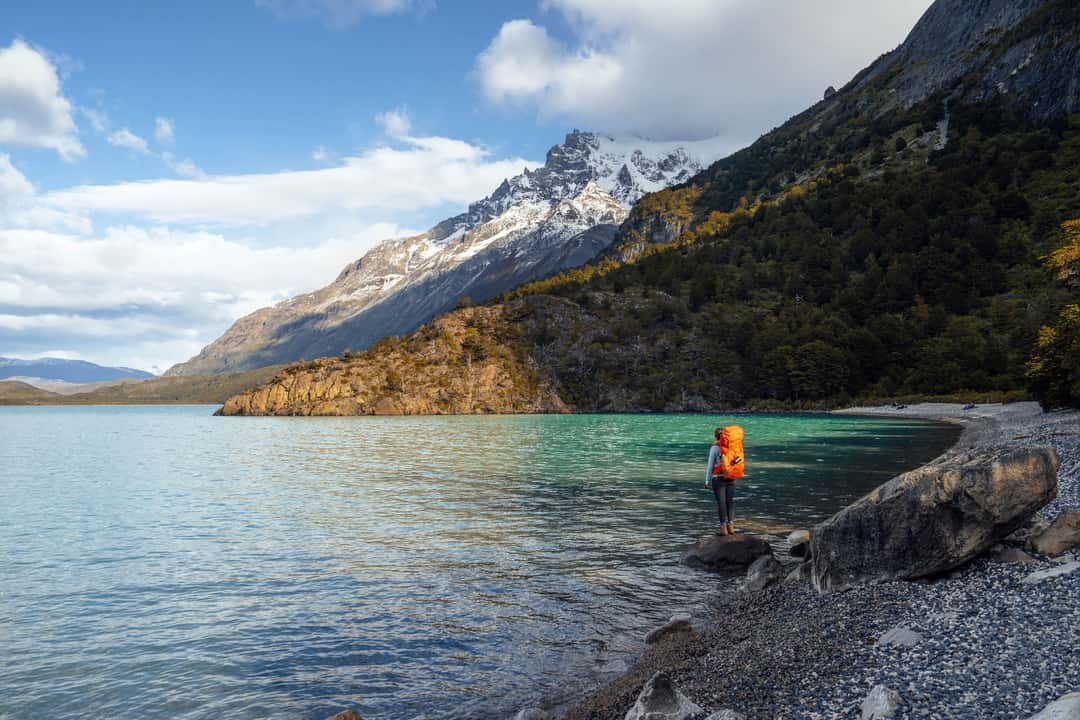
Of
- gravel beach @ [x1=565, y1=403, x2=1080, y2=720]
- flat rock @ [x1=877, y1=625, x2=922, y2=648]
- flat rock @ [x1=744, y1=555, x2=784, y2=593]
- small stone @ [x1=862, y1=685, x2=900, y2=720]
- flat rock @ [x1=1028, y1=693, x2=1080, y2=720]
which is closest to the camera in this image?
flat rock @ [x1=1028, y1=693, x2=1080, y2=720]

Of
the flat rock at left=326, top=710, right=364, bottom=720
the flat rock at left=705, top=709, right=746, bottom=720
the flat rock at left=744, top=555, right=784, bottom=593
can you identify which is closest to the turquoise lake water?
the flat rock at left=326, top=710, right=364, bottom=720

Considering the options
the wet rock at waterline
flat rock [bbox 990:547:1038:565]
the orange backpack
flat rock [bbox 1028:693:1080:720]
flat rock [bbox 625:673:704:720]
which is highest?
the orange backpack

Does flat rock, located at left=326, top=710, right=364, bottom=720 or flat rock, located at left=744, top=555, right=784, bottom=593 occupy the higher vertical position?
flat rock, located at left=326, top=710, right=364, bottom=720

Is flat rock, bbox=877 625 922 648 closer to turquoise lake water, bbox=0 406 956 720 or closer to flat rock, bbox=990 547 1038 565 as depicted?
flat rock, bbox=990 547 1038 565

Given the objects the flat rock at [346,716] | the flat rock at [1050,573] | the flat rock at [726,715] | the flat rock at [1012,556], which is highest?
the flat rock at [1050,573]

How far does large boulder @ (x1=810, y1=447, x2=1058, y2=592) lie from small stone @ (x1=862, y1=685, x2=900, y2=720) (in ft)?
26.6

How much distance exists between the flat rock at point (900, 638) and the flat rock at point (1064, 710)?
14.3ft

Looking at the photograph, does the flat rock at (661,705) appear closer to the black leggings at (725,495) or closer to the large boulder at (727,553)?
the large boulder at (727,553)

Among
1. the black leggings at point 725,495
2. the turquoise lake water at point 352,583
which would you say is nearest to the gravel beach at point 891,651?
the turquoise lake water at point 352,583

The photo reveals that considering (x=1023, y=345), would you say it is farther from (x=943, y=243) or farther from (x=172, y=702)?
(x=172, y=702)

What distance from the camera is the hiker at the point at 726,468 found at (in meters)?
25.2

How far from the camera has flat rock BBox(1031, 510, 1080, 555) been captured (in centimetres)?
1537

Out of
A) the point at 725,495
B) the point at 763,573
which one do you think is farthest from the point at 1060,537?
the point at 725,495

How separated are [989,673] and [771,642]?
4961 mm
